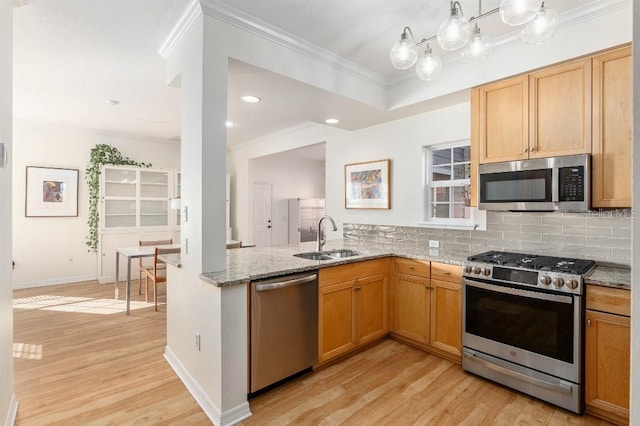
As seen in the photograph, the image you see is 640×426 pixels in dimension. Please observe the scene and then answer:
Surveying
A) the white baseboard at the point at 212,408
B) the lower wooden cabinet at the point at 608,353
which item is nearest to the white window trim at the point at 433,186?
the lower wooden cabinet at the point at 608,353

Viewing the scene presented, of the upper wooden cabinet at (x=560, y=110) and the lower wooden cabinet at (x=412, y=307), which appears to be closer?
the upper wooden cabinet at (x=560, y=110)

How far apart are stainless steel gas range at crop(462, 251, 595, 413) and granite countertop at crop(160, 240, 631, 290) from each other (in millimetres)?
149

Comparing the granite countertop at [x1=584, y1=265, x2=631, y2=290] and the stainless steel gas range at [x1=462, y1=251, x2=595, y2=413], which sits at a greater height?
the granite countertop at [x1=584, y1=265, x2=631, y2=290]

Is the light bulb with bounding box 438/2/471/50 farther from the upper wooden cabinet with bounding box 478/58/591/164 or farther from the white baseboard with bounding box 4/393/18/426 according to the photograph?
the white baseboard with bounding box 4/393/18/426

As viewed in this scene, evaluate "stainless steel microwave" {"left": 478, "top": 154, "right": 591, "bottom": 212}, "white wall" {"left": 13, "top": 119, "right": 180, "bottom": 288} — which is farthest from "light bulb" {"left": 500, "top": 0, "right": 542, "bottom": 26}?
"white wall" {"left": 13, "top": 119, "right": 180, "bottom": 288}

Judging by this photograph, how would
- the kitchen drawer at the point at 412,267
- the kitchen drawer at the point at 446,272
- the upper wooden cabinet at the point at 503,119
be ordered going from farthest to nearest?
the kitchen drawer at the point at 412,267
the kitchen drawer at the point at 446,272
the upper wooden cabinet at the point at 503,119

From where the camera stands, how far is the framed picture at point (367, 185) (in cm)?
386

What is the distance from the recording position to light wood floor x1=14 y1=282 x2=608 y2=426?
206cm

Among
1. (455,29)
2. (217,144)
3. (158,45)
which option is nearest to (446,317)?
(455,29)

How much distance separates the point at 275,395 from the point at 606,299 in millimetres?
2251

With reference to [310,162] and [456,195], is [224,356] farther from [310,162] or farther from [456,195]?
[310,162]

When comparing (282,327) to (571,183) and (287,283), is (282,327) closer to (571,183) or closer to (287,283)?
(287,283)

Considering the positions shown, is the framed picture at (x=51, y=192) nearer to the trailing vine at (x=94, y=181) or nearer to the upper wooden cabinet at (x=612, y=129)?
the trailing vine at (x=94, y=181)

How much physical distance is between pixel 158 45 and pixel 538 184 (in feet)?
10.5
